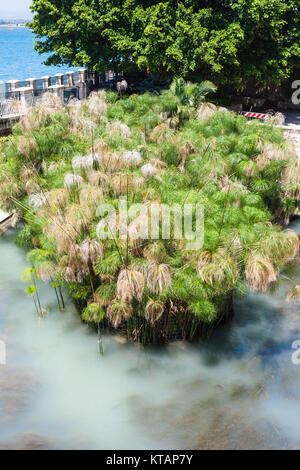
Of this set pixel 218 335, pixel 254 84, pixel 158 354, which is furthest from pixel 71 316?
pixel 254 84

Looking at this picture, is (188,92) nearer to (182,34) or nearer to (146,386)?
(182,34)

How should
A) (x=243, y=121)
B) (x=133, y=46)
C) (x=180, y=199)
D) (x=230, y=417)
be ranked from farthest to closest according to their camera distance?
(x=133, y=46)
(x=243, y=121)
(x=180, y=199)
(x=230, y=417)

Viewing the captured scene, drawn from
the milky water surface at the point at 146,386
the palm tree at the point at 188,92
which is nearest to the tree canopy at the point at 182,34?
the palm tree at the point at 188,92

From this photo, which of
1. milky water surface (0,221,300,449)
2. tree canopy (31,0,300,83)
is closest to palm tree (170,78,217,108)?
tree canopy (31,0,300,83)

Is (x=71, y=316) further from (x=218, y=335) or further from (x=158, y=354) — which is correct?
(x=218, y=335)

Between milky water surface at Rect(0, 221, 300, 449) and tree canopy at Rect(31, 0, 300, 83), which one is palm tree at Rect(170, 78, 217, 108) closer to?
tree canopy at Rect(31, 0, 300, 83)

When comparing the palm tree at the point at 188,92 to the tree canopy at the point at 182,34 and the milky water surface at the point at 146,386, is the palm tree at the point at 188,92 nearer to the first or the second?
the tree canopy at the point at 182,34
